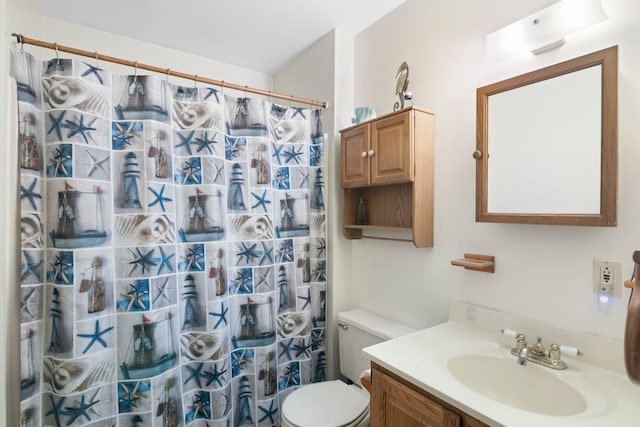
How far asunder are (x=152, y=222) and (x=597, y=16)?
1.96 m

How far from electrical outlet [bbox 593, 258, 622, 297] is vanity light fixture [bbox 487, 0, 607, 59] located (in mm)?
814

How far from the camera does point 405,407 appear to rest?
108cm

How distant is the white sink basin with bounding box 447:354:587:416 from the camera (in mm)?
1002

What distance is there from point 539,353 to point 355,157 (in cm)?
127

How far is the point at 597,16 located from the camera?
106 centimetres

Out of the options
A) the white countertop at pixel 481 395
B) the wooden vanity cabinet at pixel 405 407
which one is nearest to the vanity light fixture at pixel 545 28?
the white countertop at pixel 481 395

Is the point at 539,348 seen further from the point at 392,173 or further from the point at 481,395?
the point at 392,173

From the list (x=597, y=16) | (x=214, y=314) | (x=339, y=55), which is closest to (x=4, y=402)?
(x=214, y=314)

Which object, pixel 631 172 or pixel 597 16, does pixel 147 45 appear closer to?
pixel 597 16

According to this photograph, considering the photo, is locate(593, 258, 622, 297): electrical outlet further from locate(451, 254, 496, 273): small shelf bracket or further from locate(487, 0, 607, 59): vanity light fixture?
locate(487, 0, 607, 59): vanity light fixture

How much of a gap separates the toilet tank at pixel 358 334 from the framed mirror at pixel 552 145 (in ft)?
2.61

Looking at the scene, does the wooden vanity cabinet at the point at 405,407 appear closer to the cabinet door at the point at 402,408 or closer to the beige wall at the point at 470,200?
the cabinet door at the point at 402,408

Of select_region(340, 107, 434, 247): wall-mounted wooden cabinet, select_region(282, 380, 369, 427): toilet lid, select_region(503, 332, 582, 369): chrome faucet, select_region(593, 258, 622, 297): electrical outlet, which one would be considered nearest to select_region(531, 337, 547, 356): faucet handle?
select_region(503, 332, 582, 369): chrome faucet

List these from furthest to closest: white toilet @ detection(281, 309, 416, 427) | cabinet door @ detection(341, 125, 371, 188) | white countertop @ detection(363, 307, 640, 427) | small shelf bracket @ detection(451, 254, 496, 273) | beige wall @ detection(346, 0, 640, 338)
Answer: cabinet door @ detection(341, 125, 371, 188), white toilet @ detection(281, 309, 416, 427), small shelf bracket @ detection(451, 254, 496, 273), beige wall @ detection(346, 0, 640, 338), white countertop @ detection(363, 307, 640, 427)
